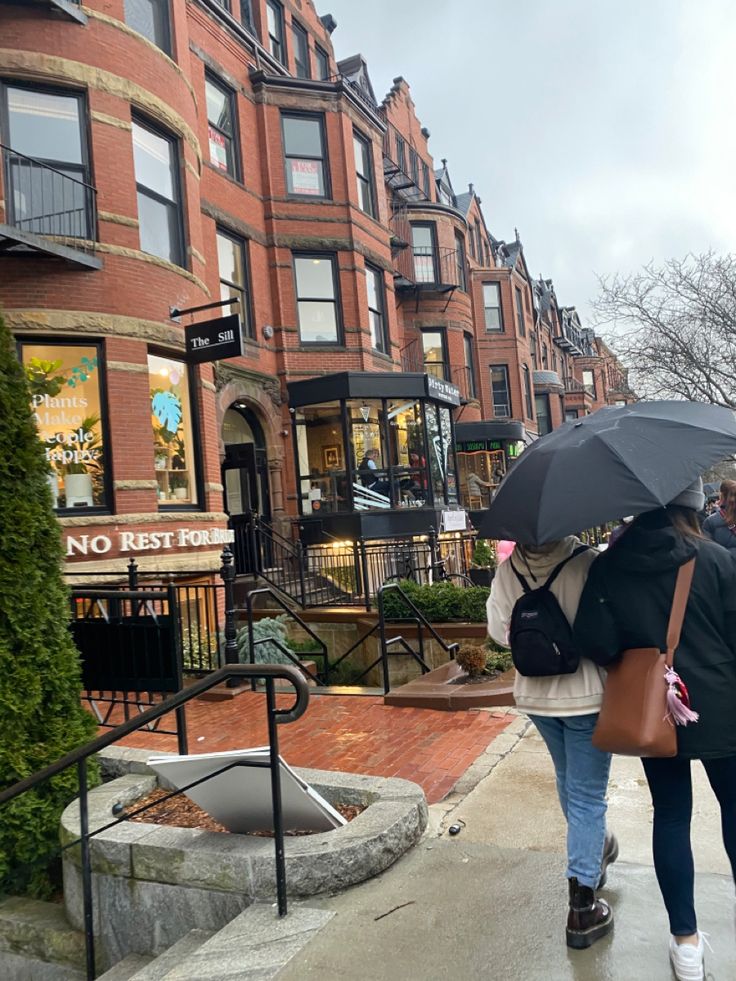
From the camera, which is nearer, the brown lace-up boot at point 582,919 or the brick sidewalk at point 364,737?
the brown lace-up boot at point 582,919

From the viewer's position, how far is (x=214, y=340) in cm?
1080

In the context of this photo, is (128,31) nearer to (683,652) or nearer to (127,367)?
(127,367)

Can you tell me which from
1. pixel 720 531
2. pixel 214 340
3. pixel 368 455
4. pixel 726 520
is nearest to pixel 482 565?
pixel 368 455

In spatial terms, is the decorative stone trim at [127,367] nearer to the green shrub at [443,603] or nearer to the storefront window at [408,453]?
the green shrub at [443,603]

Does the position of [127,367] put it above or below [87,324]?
below

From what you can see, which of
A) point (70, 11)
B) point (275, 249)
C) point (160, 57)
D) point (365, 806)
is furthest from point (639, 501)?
point (275, 249)

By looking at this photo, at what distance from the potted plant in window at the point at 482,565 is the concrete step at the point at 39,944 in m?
8.59

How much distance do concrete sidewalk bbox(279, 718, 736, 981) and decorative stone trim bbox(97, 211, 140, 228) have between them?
929cm

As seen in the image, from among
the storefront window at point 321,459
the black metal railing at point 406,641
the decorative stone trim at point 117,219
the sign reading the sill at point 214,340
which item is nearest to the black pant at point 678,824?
the black metal railing at point 406,641

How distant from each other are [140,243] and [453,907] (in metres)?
10.2

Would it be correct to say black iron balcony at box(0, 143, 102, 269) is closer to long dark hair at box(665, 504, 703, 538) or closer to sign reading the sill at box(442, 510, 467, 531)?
sign reading the sill at box(442, 510, 467, 531)

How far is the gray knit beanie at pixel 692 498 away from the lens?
8.61 ft

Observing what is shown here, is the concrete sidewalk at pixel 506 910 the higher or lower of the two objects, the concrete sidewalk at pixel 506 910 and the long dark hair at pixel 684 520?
the lower

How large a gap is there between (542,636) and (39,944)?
344 centimetres
